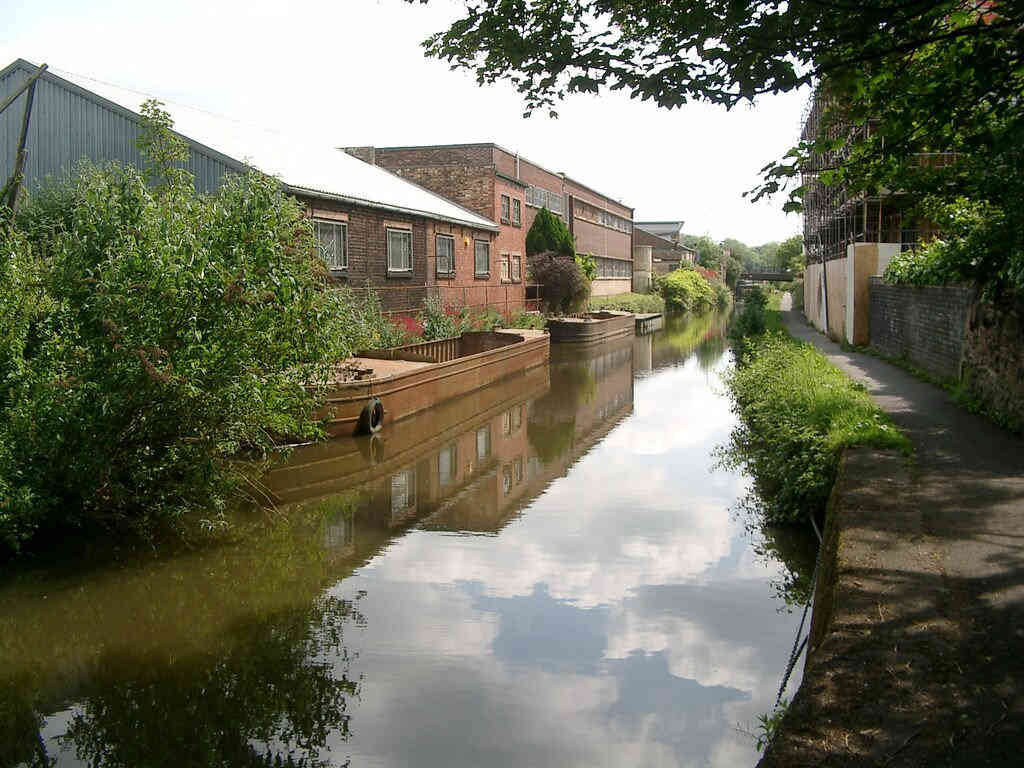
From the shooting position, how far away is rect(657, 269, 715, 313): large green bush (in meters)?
65.2

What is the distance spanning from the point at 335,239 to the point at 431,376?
5659 millimetres

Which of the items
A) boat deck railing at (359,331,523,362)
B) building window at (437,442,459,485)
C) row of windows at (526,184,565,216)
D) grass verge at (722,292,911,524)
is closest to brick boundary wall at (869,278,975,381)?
grass verge at (722,292,911,524)

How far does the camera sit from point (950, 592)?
4961 millimetres

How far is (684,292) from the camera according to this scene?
65062 millimetres

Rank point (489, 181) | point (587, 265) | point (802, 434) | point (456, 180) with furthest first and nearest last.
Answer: point (587, 265) → point (456, 180) → point (489, 181) → point (802, 434)

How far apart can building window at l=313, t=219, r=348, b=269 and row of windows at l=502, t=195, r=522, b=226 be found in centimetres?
1491

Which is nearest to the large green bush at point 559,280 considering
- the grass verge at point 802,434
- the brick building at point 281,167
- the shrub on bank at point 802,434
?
the brick building at point 281,167

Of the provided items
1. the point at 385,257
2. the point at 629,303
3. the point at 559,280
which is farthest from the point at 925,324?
the point at 629,303

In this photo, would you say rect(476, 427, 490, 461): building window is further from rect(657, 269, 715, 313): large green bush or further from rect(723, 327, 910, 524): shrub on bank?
rect(657, 269, 715, 313): large green bush

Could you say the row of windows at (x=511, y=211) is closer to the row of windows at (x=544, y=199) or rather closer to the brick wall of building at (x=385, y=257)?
the row of windows at (x=544, y=199)

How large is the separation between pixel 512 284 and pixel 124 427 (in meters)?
28.8

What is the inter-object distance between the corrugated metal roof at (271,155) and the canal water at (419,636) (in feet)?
25.9

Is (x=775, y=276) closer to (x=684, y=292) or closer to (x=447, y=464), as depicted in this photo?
(x=684, y=292)

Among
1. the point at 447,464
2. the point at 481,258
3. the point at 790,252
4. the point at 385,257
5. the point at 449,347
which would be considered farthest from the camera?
Answer: the point at 790,252
